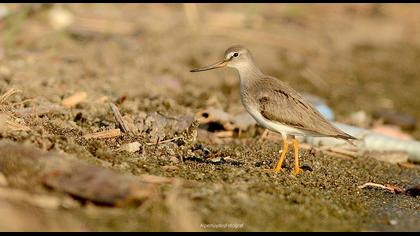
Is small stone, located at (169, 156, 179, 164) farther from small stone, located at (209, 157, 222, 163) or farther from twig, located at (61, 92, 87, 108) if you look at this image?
twig, located at (61, 92, 87, 108)

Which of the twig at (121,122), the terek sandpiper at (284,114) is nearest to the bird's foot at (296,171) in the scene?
the terek sandpiper at (284,114)

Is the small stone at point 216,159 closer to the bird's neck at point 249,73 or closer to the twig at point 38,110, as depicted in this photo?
the bird's neck at point 249,73

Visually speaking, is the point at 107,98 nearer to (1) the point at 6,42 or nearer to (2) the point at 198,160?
(2) the point at 198,160

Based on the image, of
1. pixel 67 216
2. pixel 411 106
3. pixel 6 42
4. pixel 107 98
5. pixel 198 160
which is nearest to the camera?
pixel 67 216

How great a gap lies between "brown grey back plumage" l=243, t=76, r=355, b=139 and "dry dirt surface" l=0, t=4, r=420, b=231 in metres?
0.35

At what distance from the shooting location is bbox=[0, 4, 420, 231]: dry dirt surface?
4168mm

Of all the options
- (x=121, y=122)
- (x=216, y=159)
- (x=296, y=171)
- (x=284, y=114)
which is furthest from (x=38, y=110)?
(x=296, y=171)

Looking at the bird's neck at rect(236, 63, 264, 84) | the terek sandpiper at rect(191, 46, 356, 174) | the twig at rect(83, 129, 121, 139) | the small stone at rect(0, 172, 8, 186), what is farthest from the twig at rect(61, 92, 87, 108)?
the small stone at rect(0, 172, 8, 186)

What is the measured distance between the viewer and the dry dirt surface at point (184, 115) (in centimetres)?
417

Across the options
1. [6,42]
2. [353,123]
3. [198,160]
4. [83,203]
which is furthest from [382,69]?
[83,203]

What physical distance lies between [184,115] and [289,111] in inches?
58.6

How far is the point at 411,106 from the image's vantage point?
33.8ft

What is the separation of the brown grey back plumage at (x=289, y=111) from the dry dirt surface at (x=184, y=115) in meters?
0.35
